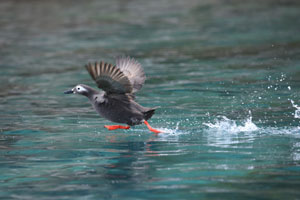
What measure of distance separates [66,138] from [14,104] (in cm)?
343

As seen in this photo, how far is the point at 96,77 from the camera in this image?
27.2 ft

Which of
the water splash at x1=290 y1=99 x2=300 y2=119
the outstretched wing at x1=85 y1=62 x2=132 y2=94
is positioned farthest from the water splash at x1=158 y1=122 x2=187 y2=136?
the water splash at x1=290 y1=99 x2=300 y2=119

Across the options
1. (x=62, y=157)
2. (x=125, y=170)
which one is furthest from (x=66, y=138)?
(x=125, y=170)

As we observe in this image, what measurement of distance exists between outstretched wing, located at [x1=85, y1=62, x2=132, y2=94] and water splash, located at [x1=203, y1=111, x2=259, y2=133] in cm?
161

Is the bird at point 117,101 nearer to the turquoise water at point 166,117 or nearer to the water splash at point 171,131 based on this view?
the water splash at point 171,131

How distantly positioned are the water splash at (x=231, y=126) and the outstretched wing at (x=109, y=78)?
161 cm

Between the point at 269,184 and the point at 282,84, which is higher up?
the point at 282,84

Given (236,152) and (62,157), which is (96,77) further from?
(236,152)

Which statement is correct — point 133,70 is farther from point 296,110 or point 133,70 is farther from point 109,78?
point 296,110

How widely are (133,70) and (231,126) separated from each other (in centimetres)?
184

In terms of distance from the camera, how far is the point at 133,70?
9648 millimetres

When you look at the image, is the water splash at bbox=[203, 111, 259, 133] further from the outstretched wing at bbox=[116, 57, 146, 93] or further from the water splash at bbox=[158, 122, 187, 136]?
the outstretched wing at bbox=[116, 57, 146, 93]

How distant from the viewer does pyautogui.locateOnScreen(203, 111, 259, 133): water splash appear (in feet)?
30.9

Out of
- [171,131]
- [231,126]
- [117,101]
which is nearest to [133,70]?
[117,101]
